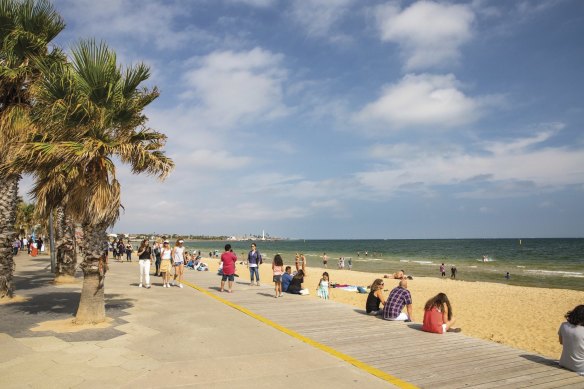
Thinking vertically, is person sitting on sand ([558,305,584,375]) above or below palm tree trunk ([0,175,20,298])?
below

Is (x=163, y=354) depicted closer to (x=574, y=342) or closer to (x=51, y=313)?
(x=51, y=313)

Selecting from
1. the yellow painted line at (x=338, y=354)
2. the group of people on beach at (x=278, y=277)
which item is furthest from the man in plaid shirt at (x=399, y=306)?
the group of people on beach at (x=278, y=277)

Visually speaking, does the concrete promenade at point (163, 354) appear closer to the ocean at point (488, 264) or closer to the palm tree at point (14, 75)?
the palm tree at point (14, 75)

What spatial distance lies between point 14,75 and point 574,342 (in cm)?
1407

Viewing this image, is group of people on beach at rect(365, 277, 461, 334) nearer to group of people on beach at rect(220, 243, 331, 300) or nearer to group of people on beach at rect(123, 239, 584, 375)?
group of people on beach at rect(123, 239, 584, 375)

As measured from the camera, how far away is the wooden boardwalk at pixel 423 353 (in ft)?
18.8

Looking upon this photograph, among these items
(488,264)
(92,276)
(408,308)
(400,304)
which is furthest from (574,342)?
(488,264)

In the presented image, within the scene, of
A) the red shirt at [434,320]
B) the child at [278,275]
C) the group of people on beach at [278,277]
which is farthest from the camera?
the group of people on beach at [278,277]

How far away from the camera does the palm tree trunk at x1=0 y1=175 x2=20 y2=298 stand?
11414mm

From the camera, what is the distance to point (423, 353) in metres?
7.05

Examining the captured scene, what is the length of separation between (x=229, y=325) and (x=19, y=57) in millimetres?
9644

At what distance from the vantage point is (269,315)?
10.4 m

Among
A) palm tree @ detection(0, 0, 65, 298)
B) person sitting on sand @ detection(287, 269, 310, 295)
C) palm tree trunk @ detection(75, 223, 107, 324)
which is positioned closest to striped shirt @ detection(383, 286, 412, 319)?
person sitting on sand @ detection(287, 269, 310, 295)

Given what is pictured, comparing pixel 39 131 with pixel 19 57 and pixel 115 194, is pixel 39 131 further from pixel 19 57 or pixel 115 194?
pixel 19 57
